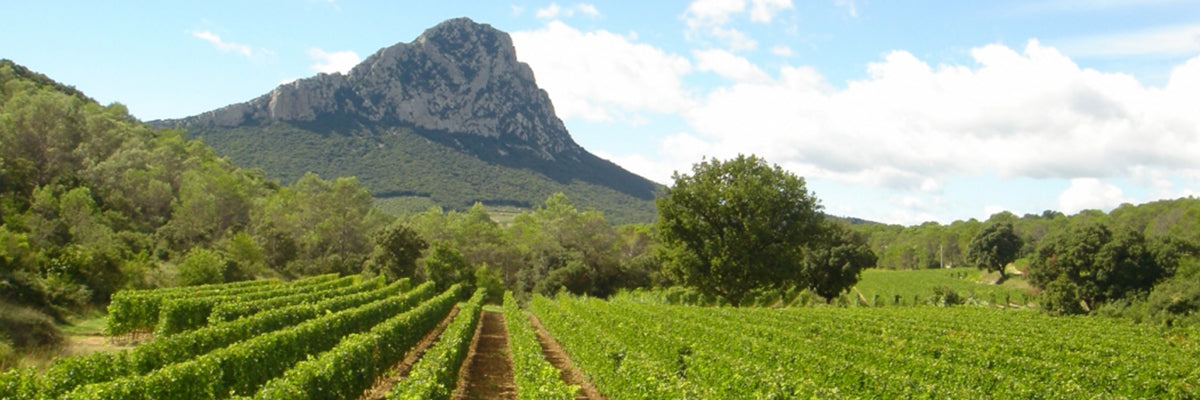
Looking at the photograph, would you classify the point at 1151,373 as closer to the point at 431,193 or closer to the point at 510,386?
the point at 510,386

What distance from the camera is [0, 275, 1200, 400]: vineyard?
447 inches

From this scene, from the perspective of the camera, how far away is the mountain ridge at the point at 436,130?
121938 mm

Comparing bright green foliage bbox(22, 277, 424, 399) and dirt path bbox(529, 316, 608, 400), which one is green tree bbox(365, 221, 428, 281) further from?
bright green foliage bbox(22, 277, 424, 399)

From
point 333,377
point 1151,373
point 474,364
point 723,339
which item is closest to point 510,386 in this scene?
point 474,364

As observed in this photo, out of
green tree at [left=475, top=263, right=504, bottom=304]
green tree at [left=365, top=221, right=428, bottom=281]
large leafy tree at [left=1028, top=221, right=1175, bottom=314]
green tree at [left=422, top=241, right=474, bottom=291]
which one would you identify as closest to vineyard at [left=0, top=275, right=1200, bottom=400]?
large leafy tree at [left=1028, top=221, right=1175, bottom=314]

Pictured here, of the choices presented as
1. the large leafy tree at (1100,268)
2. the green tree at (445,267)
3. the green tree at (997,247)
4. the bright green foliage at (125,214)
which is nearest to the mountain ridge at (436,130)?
the bright green foliage at (125,214)

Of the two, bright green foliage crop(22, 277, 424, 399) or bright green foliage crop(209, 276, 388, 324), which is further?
bright green foliage crop(209, 276, 388, 324)

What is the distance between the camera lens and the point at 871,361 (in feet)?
54.2

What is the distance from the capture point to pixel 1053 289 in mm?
39406

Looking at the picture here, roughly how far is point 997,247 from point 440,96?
372 feet

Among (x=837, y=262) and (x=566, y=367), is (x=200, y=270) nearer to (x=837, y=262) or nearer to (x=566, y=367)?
(x=566, y=367)

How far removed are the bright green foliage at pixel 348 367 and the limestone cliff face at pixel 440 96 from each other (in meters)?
124

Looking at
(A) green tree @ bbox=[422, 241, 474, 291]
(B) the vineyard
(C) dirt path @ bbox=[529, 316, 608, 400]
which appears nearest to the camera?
(B) the vineyard

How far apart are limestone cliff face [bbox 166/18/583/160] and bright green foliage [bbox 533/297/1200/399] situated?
12443 centimetres
